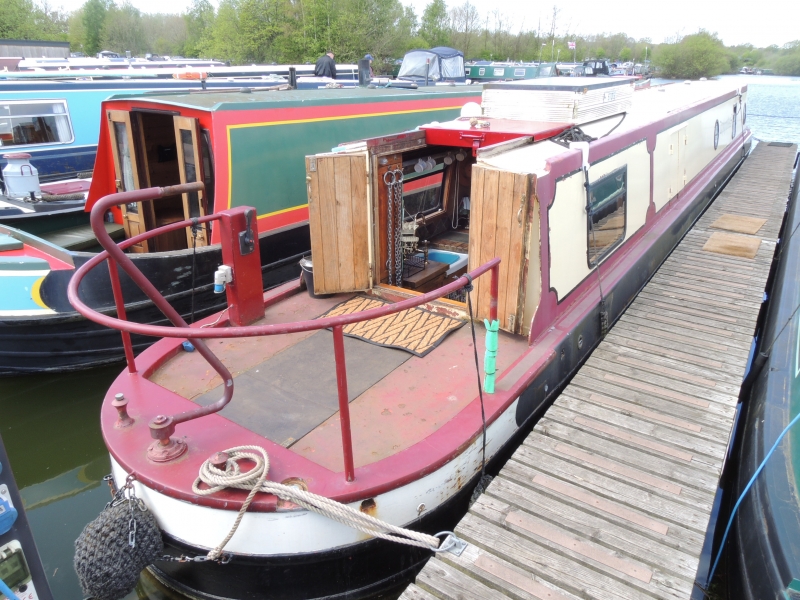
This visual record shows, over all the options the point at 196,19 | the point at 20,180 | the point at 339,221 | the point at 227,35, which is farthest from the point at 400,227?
the point at 196,19

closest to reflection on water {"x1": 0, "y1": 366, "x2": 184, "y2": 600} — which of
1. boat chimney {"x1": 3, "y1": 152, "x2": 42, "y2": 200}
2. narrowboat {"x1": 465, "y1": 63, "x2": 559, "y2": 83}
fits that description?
boat chimney {"x1": 3, "y1": 152, "x2": 42, "y2": 200}

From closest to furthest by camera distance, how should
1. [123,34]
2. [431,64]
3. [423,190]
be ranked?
[423,190]
[431,64]
[123,34]

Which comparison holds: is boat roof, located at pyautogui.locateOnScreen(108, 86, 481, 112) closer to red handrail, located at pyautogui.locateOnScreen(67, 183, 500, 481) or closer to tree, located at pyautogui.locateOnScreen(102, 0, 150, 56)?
red handrail, located at pyautogui.locateOnScreen(67, 183, 500, 481)

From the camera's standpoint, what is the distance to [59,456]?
4.94m

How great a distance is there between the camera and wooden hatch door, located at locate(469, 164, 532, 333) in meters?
3.59

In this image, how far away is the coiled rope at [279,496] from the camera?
2.46 m

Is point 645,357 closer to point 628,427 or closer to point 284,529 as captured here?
point 628,427

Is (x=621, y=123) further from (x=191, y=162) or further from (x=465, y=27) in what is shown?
(x=465, y=27)

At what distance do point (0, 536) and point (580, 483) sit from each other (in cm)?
260

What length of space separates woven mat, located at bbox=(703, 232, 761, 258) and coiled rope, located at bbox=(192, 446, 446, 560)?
5034mm

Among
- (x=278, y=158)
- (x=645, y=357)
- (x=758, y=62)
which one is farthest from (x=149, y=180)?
(x=758, y=62)

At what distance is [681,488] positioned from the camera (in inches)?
116

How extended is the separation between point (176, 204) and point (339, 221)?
357cm

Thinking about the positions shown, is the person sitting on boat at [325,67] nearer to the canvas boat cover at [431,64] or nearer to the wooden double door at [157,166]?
the canvas boat cover at [431,64]
